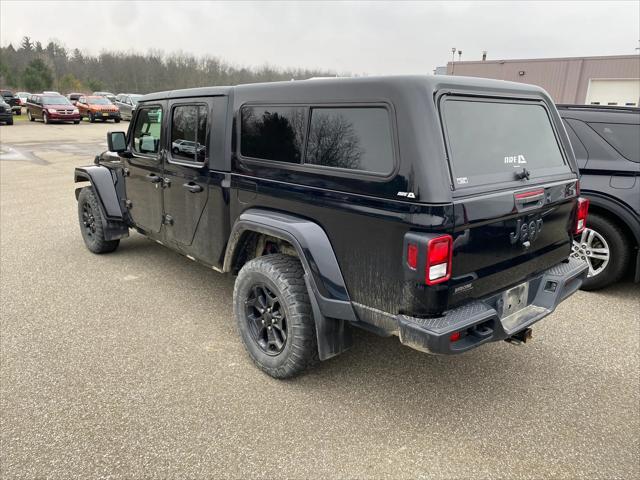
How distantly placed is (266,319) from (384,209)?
4.12 feet

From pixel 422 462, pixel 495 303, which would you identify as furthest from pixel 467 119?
pixel 422 462

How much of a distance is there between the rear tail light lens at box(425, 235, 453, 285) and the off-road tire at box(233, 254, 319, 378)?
0.91 m

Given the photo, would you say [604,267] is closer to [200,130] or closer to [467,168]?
[467,168]

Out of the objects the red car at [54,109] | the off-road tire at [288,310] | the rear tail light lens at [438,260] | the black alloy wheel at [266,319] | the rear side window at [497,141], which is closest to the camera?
the rear tail light lens at [438,260]

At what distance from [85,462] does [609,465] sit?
271 centimetres

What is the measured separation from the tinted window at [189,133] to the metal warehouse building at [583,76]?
26.3m

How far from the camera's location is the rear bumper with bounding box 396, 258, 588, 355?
2371mm

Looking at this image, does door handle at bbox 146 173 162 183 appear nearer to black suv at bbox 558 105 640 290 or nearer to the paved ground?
the paved ground

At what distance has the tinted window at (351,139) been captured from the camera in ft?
8.33

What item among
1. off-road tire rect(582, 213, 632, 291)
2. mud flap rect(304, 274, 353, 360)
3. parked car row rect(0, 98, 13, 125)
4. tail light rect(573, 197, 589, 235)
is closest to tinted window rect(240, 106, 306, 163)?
mud flap rect(304, 274, 353, 360)

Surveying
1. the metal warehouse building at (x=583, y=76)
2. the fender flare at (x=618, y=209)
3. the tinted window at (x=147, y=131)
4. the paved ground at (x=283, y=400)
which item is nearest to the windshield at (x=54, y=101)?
the metal warehouse building at (x=583, y=76)

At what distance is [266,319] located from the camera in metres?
3.25

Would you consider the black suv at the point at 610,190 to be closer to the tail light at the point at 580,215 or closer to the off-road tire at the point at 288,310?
the tail light at the point at 580,215

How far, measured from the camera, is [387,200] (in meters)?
2.46
